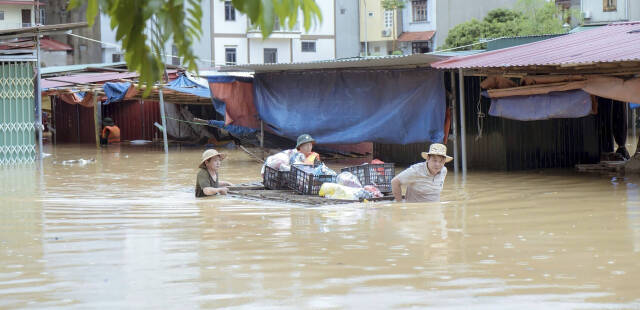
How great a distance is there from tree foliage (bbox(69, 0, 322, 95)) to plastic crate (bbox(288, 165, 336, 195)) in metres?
7.33

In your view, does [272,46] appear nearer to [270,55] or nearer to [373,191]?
[270,55]

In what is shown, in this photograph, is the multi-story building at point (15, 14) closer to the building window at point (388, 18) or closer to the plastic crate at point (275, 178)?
the building window at point (388, 18)

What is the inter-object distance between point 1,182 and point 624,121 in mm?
11701

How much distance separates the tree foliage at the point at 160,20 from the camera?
286cm

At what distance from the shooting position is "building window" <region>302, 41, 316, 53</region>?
52.6m

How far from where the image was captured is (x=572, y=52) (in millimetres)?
13344

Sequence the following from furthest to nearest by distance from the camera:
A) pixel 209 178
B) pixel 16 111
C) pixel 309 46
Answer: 1. pixel 309 46
2. pixel 16 111
3. pixel 209 178

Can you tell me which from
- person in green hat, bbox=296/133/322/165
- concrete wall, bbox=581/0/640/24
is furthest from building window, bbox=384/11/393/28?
person in green hat, bbox=296/133/322/165

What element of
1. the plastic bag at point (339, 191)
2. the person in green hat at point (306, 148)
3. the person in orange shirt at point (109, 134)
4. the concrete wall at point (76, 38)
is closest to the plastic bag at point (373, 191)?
the plastic bag at point (339, 191)

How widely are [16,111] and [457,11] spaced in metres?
35.8

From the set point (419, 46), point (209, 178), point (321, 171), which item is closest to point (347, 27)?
point (419, 46)

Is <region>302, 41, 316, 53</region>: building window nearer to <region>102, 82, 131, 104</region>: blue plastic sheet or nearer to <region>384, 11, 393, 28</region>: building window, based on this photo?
<region>384, 11, 393, 28</region>: building window

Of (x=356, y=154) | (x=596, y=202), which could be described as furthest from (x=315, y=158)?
(x=356, y=154)

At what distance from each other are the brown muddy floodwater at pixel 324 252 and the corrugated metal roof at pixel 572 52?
2.02m
